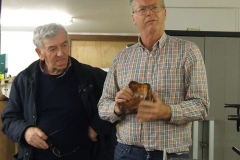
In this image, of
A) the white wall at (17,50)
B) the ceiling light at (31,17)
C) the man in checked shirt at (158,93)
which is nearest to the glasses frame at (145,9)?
the man in checked shirt at (158,93)

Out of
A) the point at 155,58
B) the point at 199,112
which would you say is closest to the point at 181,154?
the point at 199,112

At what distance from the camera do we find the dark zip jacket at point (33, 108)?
4.35 feet

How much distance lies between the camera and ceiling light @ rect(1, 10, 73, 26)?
3.49 meters

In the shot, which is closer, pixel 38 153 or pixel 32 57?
pixel 38 153

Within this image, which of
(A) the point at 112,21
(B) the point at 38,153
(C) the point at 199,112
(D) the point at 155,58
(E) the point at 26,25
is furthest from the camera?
(E) the point at 26,25

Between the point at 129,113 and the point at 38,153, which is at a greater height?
the point at 129,113

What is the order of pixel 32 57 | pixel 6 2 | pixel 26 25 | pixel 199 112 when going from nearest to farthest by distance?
1. pixel 199 112
2. pixel 6 2
3. pixel 26 25
4. pixel 32 57

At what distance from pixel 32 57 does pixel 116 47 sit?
1.37 meters

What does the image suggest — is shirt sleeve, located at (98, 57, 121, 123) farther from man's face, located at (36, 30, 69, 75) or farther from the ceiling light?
the ceiling light

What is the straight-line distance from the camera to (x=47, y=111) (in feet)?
4.42

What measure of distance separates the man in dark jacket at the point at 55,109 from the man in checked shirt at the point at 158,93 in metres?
0.34

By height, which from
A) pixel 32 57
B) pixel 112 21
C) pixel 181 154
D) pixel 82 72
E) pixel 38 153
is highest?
pixel 112 21

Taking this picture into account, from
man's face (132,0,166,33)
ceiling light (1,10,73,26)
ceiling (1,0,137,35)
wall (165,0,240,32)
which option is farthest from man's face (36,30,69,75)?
ceiling light (1,10,73,26)

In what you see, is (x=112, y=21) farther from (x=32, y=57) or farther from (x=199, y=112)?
(x=199, y=112)
